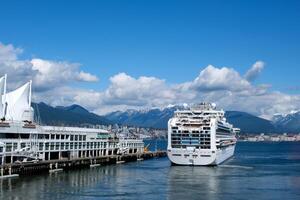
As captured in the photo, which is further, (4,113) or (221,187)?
(4,113)

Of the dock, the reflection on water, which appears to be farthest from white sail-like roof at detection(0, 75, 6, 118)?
the reflection on water

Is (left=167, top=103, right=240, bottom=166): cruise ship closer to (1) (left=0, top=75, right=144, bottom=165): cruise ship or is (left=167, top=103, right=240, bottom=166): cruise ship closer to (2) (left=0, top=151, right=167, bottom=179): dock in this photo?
(2) (left=0, top=151, right=167, bottom=179): dock

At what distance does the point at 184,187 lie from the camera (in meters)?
67.4

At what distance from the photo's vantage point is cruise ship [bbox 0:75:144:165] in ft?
266

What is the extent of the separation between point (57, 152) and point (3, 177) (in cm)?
2533

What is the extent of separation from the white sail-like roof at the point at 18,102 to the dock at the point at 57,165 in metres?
16.6

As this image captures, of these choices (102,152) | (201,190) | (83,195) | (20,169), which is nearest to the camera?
(83,195)

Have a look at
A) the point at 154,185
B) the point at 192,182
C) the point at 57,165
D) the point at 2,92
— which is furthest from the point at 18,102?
the point at 192,182

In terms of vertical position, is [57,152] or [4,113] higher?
[4,113]

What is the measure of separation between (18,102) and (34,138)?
1867 centimetres

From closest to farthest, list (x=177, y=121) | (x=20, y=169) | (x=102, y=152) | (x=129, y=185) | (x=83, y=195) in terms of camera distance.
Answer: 1. (x=83, y=195)
2. (x=129, y=185)
3. (x=20, y=169)
4. (x=177, y=121)
5. (x=102, y=152)

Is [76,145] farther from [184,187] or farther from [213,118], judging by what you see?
[184,187]

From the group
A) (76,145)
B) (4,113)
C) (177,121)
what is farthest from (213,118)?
(4,113)

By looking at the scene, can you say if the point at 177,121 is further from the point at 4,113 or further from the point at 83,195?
the point at 83,195
